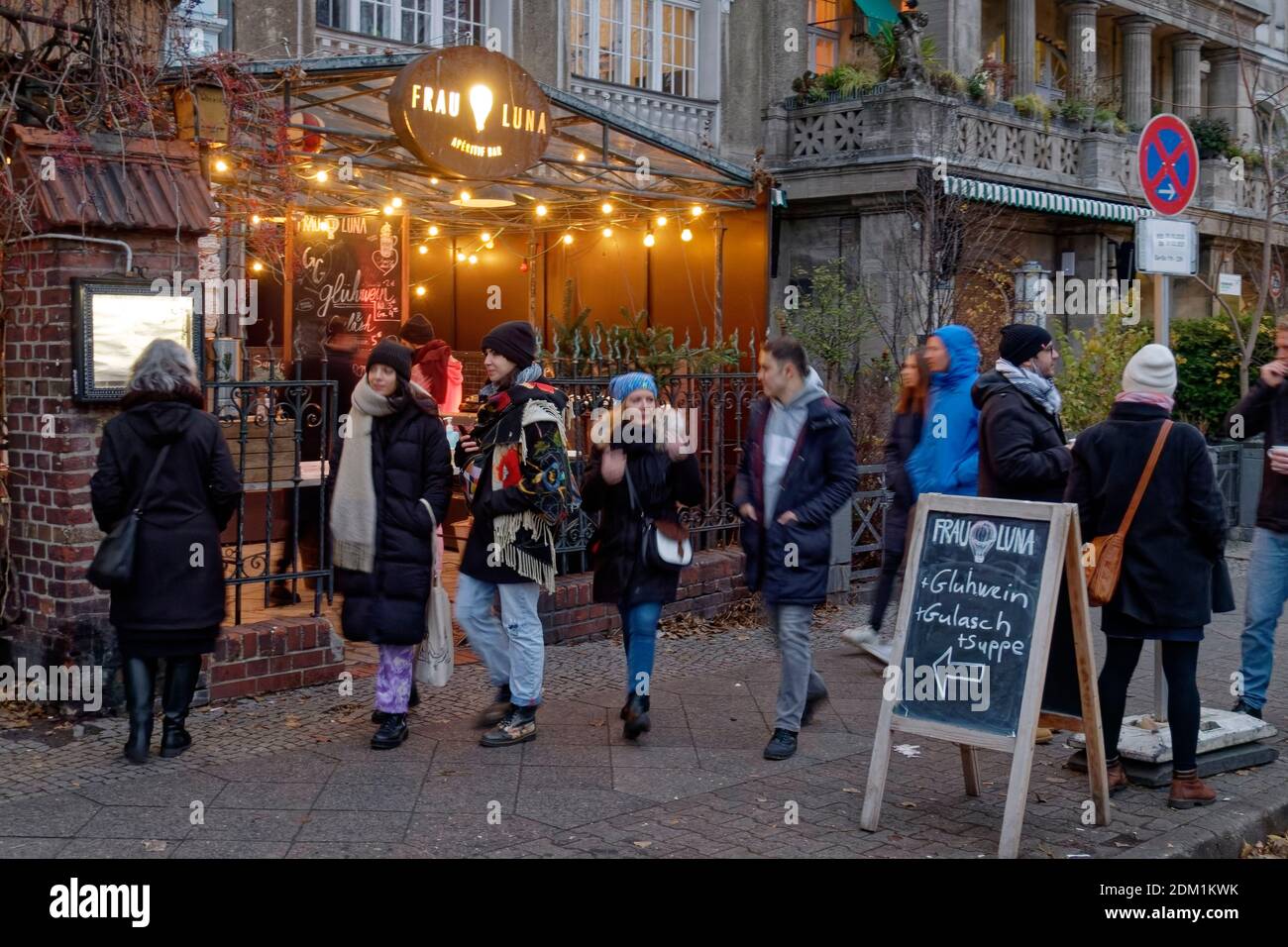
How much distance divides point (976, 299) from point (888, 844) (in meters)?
13.3

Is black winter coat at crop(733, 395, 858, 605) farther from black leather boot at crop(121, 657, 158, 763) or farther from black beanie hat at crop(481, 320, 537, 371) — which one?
black leather boot at crop(121, 657, 158, 763)

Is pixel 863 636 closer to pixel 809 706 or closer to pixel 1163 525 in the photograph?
pixel 809 706

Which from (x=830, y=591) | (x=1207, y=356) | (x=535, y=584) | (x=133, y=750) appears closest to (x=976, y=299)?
(x=1207, y=356)

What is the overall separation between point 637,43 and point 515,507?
13289mm

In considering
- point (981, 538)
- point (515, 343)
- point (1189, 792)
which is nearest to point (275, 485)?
point (515, 343)

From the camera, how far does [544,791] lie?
5.98m

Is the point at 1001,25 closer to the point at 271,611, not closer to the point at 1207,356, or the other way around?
the point at 1207,356

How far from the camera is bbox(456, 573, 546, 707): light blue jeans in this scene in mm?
6637

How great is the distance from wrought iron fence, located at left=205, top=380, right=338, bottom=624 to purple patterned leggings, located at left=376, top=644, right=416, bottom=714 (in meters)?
0.87

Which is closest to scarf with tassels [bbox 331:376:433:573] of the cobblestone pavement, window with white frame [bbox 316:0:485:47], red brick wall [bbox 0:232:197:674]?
the cobblestone pavement

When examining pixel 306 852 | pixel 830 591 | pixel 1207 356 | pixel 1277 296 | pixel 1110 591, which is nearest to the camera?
pixel 306 852

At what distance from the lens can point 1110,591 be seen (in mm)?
5855

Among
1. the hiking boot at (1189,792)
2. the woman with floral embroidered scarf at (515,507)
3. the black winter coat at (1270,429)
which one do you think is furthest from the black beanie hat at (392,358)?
the black winter coat at (1270,429)

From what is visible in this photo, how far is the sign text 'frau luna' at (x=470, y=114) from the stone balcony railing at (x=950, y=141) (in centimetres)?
978
